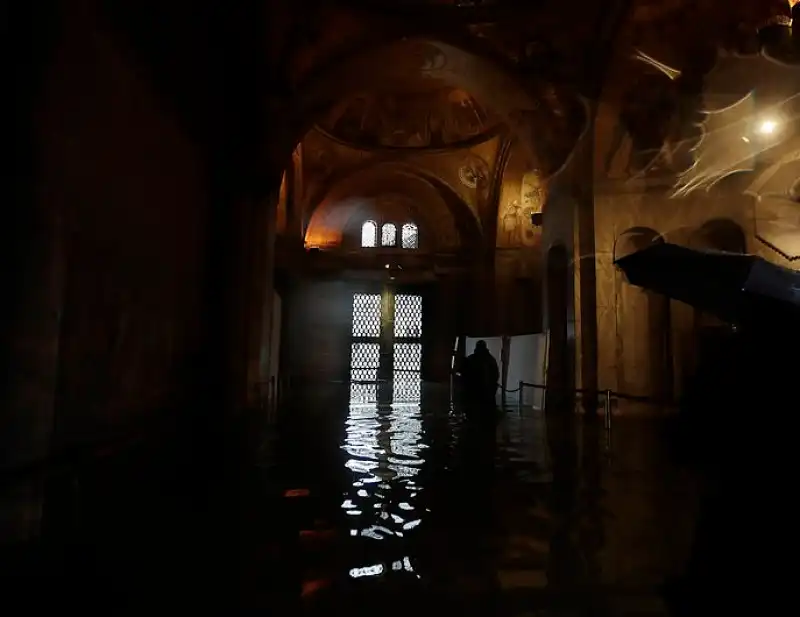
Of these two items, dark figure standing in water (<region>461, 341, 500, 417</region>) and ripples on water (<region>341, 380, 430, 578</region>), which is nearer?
ripples on water (<region>341, 380, 430, 578</region>)

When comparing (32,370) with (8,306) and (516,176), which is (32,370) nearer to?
(8,306)

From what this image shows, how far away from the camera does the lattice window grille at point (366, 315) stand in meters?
21.7

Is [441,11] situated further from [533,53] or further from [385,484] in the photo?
[385,484]

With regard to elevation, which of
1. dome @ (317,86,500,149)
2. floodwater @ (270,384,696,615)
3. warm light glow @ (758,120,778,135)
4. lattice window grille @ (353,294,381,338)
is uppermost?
dome @ (317,86,500,149)

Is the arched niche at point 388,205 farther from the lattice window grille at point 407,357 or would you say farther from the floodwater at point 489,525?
the floodwater at point 489,525

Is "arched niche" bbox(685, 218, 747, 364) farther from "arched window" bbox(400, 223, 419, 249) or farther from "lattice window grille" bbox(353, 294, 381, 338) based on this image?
"lattice window grille" bbox(353, 294, 381, 338)

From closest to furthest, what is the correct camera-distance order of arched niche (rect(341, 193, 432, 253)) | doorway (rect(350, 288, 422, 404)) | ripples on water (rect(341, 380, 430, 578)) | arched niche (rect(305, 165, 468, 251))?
ripples on water (rect(341, 380, 430, 578)), arched niche (rect(305, 165, 468, 251)), doorway (rect(350, 288, 422, 404)), arched niche (rect(341, 193, 432, 253))

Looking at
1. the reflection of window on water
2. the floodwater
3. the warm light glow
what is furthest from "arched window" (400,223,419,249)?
the floodwater

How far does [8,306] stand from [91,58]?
7.17 ft

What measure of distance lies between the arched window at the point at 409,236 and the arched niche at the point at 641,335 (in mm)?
12077

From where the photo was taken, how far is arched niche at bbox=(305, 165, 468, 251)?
20.3m

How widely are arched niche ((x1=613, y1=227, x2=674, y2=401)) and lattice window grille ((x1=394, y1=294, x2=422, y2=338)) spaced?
12.1 meters

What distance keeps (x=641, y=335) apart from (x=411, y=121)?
35.5 feet

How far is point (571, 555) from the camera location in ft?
10.5
